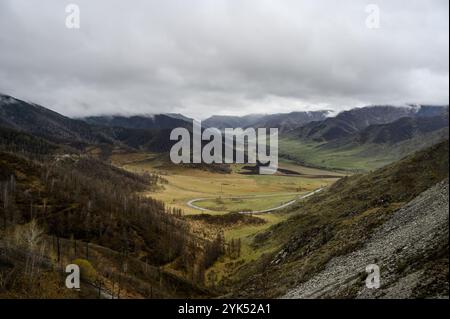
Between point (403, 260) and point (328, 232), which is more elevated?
point (403, 260)

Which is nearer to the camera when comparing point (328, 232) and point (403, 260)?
point (403, 260)

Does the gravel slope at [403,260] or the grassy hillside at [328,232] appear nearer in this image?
the gravel slope at [403,260]

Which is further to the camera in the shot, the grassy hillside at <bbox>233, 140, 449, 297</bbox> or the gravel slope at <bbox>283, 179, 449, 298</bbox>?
the grassy hillside at <bbox>233, 140, 449, 297</bbox>

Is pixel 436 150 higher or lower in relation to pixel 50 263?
higher
